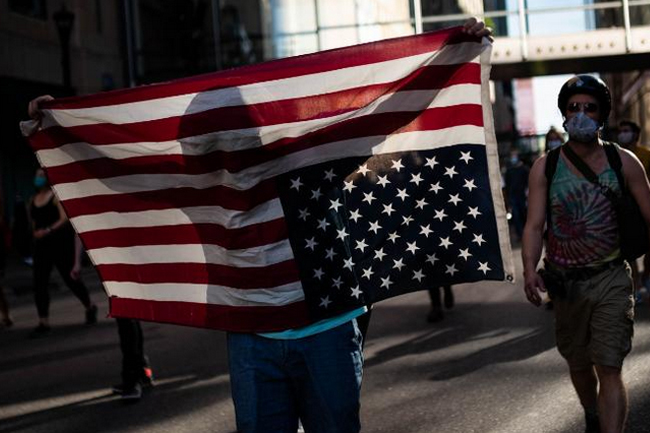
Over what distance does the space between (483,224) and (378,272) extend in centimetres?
46

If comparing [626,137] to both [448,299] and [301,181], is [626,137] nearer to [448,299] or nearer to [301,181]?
[448,299]

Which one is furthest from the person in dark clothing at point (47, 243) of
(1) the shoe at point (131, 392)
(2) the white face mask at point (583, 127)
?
(2) the white face mask at point (583, 127)

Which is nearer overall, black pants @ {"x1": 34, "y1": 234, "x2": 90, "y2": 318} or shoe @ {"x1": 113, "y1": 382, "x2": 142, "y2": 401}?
shoe @ {"x1": 113, "y1": 382, "x2": 142, "y2": 401}

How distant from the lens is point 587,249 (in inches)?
207

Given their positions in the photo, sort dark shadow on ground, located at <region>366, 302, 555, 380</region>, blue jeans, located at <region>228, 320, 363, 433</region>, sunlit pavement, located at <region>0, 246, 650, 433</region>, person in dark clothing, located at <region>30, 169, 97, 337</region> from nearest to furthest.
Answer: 1. blue jeans, located at <region>228, 320, 363, 433</region>
2. sunlit pavement, located at <region>0, 246, 650, 433</region>
3. dark shadow on ground, located at <region>366, 302, 555, 380</region>
4. person in dark clothing, located at <region>30, 169, 97, 337</region>

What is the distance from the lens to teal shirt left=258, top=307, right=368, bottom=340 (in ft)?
13.1

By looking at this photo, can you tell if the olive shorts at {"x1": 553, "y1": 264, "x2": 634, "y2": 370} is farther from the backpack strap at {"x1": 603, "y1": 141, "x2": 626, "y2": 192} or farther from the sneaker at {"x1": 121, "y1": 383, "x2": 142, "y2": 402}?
the sneaker at {"x1": 121, "y1": 383, "x2": 142, "y2": 402}

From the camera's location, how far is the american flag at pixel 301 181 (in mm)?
4105

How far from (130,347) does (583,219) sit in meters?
3.70

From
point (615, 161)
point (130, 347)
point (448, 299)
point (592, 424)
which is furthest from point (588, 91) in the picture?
point (448, 299)

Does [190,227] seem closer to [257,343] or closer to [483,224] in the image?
[257,343]

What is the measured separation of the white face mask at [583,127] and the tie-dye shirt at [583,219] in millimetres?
175

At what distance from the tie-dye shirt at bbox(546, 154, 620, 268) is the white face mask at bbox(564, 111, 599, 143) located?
175mm

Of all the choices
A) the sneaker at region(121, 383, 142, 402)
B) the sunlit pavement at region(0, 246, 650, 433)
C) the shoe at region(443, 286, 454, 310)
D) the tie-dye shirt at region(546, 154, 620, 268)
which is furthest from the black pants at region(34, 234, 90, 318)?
the tie-dye shirt at region(546, 154, 620, 268)
